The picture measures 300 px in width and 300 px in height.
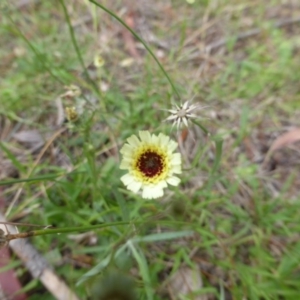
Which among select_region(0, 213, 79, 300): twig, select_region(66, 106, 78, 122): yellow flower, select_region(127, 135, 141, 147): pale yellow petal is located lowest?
select_region(0, 213, 79, 300): twig

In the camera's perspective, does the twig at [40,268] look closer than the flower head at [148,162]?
No

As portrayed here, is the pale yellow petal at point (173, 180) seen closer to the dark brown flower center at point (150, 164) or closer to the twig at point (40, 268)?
the dark brown flower center at point (150, 164)

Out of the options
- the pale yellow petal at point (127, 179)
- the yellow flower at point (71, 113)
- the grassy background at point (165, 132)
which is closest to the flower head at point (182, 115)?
the grassy background at point (165, 132)

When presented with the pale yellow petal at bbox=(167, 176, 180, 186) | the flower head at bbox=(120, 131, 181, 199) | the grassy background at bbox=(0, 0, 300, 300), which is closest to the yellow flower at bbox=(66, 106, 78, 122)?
the grassy background at bbox=(0, 0, 300, 300)

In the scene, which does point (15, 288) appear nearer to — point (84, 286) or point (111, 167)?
point (84, 286)

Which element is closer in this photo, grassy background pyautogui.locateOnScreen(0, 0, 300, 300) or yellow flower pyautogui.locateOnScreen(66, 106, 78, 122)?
yellow flower pyautogui.locateOnScreen(66, 106, 78, 122)

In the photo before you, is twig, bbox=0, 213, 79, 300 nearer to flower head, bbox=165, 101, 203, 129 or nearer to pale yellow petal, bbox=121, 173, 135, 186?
pale yellow petal, bbox=121, 173, 135, 186

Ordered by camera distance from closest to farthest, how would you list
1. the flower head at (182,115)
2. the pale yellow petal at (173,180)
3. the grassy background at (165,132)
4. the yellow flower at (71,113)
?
the flower head at (182,115), the pale yellow petal at (173,180), the yellow flower at (71,113), the grassy background at (165,132)
